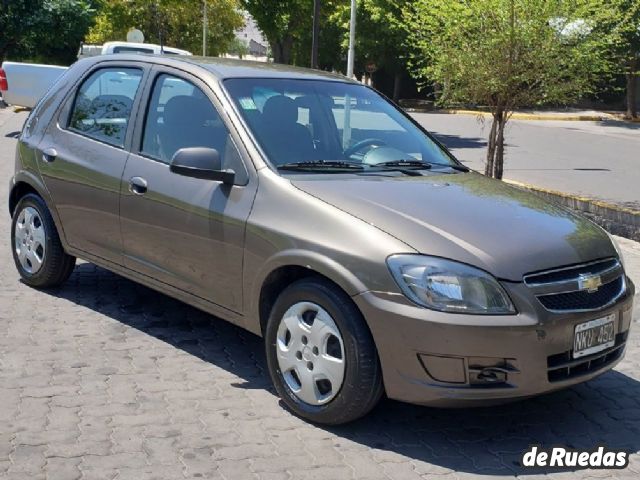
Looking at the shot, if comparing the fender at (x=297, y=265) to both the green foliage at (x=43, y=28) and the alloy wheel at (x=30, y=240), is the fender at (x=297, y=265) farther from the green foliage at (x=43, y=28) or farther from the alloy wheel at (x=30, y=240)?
the green foliage at (x=43, y=28)

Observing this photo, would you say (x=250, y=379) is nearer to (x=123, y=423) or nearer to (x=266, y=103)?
(x=123, y=423)

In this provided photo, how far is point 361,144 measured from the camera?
5328 millimetres

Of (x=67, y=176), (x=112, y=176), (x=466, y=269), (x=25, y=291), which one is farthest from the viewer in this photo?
(x=25, y=291)

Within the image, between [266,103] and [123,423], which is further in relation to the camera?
[266,103]

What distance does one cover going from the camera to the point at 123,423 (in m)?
4.39

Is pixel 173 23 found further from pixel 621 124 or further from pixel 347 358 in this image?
pixel 347 358

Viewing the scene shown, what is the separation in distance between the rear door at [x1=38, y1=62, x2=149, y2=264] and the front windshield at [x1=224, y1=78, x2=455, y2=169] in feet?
3.04

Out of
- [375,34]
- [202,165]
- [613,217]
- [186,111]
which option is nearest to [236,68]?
[186,111]

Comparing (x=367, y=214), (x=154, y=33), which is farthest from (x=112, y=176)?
(x=154, y=33)

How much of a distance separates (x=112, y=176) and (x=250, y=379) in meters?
1.56

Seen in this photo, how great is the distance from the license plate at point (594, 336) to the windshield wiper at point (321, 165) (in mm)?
1498

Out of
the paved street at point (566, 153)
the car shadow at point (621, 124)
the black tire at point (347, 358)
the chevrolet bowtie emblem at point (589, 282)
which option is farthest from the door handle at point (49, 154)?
the car shadow at point (621, 124)

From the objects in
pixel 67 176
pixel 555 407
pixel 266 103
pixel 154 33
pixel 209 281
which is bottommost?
pixel 555 407

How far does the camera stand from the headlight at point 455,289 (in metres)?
3.97
